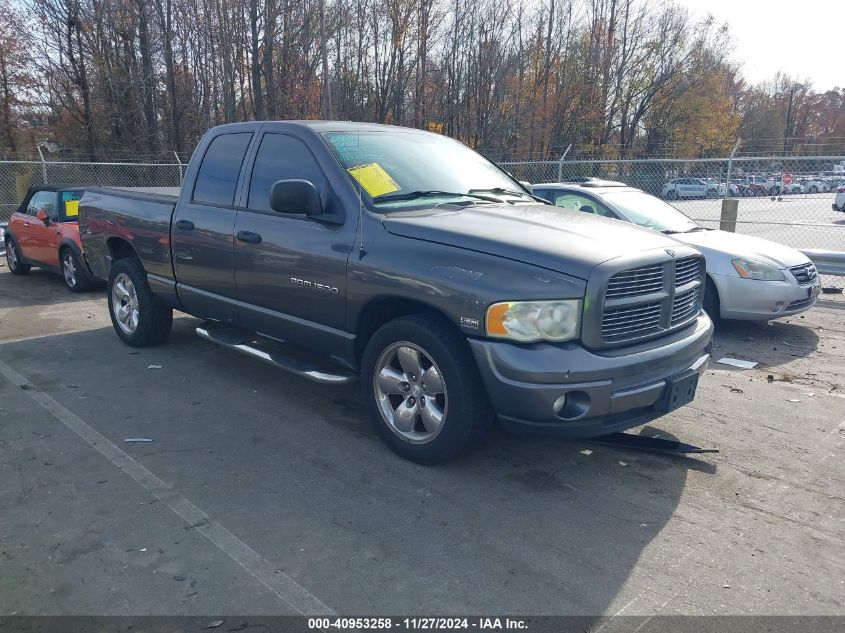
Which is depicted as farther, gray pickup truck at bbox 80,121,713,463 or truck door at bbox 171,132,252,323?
truck door at bbox 171,132,252,323

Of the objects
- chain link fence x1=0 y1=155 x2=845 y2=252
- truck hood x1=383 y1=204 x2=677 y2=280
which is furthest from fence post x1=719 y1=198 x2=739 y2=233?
truck hood x1=383 y1=204 x2=677 y2=280

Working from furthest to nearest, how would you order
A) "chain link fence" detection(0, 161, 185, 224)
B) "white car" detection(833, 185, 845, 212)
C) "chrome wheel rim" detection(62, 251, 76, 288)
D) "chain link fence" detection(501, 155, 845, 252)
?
"white car" detection(833, 185, 845, 212) → "chain link fence" detection(0, 161, 185, 224) → "chain link fence" detection(501, 155, 845, 252) → "chrome wheel rim" detection(62, 251, 76, 288)

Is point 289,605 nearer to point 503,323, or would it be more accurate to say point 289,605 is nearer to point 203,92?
point 503,323

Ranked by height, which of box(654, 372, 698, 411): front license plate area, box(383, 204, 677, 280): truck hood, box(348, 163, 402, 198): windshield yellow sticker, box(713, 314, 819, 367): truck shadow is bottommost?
box(713, 314, 819, 367): truck shadow

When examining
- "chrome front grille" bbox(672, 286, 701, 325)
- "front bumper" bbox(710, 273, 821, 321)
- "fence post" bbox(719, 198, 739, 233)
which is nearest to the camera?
"chrome front grille" bbox(672, 286, 701, 325)

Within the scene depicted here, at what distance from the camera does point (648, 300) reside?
3799mm

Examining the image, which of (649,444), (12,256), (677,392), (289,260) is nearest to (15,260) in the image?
(12,256)

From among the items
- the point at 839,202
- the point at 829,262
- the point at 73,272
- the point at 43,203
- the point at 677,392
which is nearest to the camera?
the point at 677,392

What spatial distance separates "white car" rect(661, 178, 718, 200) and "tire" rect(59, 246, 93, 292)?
1121 cm

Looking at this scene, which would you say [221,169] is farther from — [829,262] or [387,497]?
[829,262]

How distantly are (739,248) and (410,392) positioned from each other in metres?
5.05

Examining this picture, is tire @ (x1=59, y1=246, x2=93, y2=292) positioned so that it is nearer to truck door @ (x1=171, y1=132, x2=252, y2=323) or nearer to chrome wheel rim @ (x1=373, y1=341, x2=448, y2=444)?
truck door @ (x1=171, y1=132, x2=252, y2=323)

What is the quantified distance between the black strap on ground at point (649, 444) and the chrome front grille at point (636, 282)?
40.4 inches

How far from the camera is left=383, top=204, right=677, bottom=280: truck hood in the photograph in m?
3.61
